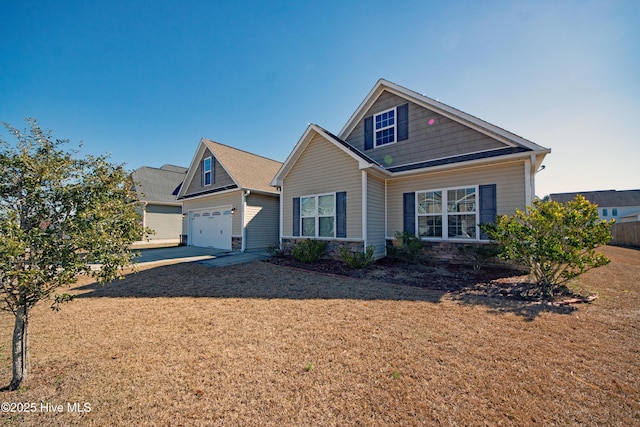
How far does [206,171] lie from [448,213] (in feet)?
46.2

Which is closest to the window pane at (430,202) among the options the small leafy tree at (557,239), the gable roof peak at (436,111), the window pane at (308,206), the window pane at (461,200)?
the window pane at (461,200)

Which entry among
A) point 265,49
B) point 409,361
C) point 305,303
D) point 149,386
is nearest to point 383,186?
point 305,303

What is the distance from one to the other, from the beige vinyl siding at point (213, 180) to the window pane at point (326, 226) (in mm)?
6548

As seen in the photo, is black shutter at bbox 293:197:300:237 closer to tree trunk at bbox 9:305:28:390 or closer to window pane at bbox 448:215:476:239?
window pane at bbox 448:215:476:239

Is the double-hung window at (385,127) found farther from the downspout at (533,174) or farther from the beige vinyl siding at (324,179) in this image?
the downspout at (533,174)

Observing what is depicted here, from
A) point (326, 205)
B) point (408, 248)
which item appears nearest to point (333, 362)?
point (408, 248)

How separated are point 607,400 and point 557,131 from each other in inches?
430

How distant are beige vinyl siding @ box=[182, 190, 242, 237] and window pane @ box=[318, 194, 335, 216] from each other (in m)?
5.22

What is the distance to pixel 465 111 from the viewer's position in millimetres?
8977

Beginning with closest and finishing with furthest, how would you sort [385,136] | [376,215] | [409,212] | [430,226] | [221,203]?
[430,226] < [376,215] < [409,212] < [385,136] < [221,203]

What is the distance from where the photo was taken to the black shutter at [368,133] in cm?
1130

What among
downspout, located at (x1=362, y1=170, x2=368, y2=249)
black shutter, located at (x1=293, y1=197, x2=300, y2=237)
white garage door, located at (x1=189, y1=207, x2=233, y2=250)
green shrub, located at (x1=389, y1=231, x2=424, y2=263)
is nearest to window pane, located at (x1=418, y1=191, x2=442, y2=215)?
green shrub, located at (x1=389, y1=231, x2=424, y2=263)

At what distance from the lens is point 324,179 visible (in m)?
9.98

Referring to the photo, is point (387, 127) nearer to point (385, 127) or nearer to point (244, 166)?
point (385, 127)
